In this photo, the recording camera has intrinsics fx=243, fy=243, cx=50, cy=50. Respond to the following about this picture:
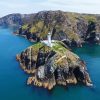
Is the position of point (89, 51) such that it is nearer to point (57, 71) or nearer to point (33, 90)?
point (57, 71)

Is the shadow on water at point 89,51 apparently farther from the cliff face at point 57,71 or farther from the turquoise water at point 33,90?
the cliff face at point 57,71

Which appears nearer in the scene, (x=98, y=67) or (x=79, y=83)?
(x=79, y=83)

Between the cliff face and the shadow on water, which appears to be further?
the shadow on water

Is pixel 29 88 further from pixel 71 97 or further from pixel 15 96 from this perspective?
pixel 71 97

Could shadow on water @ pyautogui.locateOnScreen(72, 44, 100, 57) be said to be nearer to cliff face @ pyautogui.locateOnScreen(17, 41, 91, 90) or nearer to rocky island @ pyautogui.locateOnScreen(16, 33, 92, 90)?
rocky island @ pyautogui.locateOnScreen(16, 33, 92, 90)

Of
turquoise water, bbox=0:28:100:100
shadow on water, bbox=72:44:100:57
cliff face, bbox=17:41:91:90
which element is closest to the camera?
turquoise water, bbox=0:28:100:100

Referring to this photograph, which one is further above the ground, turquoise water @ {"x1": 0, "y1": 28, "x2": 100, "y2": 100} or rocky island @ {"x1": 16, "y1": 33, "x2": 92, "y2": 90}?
rocky island @ {"x1": 16, "y1": 33, "x2": 92, "y2": 90}

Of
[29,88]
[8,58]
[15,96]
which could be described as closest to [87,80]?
[29,88]

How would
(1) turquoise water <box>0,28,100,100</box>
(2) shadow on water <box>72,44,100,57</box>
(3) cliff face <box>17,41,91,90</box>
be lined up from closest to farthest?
(1) turquoise water <box>0,28,100,100</box> < (3) cliff face <box>17,41,91,90</box> < (2) shadow on water <box>72,44,100,57</box>

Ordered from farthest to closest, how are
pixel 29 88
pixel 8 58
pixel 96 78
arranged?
pixel 8 58, pixel 96 78, pixel 29 88

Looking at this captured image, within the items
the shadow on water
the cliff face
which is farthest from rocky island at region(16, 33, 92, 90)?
the shadow on water

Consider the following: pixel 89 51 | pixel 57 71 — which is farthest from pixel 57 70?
pixel 89 51
